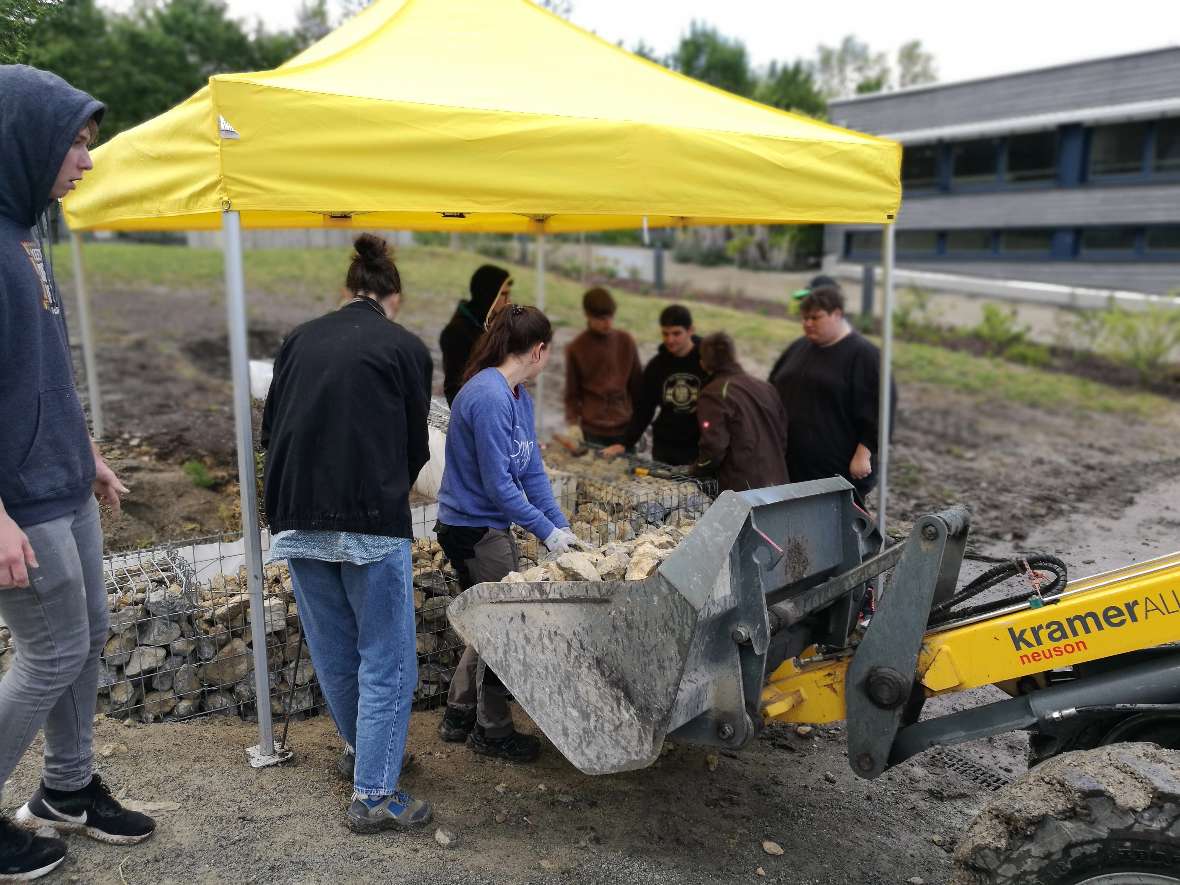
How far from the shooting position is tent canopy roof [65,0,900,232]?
311 cm

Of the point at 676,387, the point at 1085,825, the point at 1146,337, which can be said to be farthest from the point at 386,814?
the point at 1146,337

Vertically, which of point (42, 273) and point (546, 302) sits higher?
point (42, 273)

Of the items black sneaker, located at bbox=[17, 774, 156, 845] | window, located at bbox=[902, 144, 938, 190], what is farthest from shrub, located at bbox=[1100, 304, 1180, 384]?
black sneaker, located at bbox=[17, 774, 156, 845]

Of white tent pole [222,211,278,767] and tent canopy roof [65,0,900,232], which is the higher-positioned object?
tent canopy roof [65,0,900,232]

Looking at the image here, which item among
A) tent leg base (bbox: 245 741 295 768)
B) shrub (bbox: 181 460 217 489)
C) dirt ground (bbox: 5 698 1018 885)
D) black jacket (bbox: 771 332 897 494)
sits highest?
Answer: black jacket (bbox: 771 332 897 494)

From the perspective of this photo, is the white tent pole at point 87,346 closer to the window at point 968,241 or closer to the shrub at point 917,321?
the shrub at point 917,321

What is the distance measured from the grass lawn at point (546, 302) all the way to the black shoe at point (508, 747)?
33.6 feet

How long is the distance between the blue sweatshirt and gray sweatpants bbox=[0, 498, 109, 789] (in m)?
1.20

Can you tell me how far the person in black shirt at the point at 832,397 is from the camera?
5.03 meters

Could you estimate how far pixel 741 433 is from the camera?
466 cm

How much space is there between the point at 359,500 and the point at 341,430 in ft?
0.72

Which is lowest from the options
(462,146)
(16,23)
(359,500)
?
(359,500)

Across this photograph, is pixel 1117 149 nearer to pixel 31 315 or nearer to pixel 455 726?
pixel 455 726

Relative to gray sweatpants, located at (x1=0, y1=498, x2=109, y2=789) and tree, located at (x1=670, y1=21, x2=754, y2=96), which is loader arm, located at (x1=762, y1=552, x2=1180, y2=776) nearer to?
gray sweatpants, located at (x1=0, y1=498, x2=109, y2=789)
